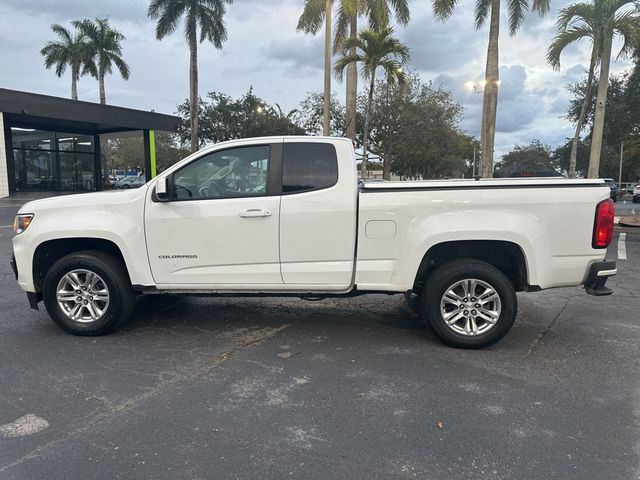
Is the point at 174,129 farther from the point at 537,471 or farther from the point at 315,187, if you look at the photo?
the point at 537,471

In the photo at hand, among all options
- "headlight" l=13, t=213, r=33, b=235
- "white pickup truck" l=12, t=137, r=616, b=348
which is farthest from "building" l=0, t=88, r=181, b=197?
"white pickup truck" l=12, t=137, r=616, b=348

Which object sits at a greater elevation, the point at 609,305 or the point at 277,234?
the point at 277,234

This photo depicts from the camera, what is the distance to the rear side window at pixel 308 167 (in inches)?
192

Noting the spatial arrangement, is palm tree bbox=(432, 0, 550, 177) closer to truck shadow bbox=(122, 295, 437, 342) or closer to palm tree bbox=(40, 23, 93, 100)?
truck shadow bbox=(122, 295, 437, 342)

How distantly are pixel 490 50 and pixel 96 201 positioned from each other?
14006 millimetres

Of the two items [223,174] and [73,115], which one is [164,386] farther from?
[73,115]

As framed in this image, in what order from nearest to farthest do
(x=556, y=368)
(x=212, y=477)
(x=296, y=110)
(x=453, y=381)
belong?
(x=212, y=477) → (x=453, y=381) → (x=556, y=368) → (x=296, y=110)

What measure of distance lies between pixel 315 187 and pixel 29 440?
2.98 m

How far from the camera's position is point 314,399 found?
375 centimetres

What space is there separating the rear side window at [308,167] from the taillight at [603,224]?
235 centimetres

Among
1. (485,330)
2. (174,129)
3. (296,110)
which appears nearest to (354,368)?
(485,330)

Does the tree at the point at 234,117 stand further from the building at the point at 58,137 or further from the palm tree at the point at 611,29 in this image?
the palm tree at the point at 611,29

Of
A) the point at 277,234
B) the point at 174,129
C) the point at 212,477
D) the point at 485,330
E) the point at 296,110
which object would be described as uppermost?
the point at 296,110

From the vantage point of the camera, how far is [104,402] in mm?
3674
